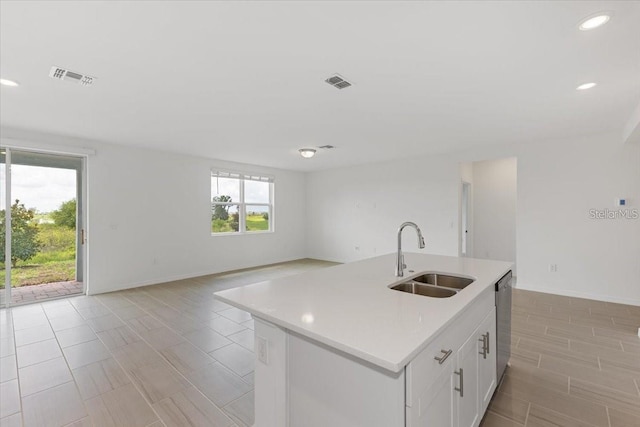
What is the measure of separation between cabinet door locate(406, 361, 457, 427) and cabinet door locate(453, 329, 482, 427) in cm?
8

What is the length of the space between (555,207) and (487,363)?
3985 mm

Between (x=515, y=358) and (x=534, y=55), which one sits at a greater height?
(x=534, y=55)

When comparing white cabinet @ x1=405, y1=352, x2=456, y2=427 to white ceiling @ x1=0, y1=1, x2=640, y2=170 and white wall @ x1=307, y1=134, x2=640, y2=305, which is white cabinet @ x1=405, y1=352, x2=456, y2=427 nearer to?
white ceiling @ x1=0, y1=1, x2=640, y2=170

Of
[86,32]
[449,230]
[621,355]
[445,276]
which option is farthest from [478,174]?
[86,32]

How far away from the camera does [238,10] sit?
1.63 metres

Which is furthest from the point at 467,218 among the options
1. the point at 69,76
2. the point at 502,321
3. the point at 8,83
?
the point at 8,83

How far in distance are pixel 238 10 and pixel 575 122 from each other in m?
4.33

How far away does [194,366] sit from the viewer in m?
2.50

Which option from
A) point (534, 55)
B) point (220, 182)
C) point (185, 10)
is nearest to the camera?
point (185, 10)

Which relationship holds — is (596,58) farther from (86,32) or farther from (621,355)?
(86,32)

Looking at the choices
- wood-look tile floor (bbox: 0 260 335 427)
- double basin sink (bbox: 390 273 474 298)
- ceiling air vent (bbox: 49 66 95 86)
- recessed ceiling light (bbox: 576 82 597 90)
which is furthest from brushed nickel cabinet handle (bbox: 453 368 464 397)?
ceiling air vent (bbox: 49 66 95 86)

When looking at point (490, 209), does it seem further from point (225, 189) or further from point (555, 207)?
point (225, 189)

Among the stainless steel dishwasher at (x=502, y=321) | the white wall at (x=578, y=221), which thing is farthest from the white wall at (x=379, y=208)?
the stainless steel dishwasher at (x=502, y=321)

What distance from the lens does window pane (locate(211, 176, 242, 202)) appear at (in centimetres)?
641
